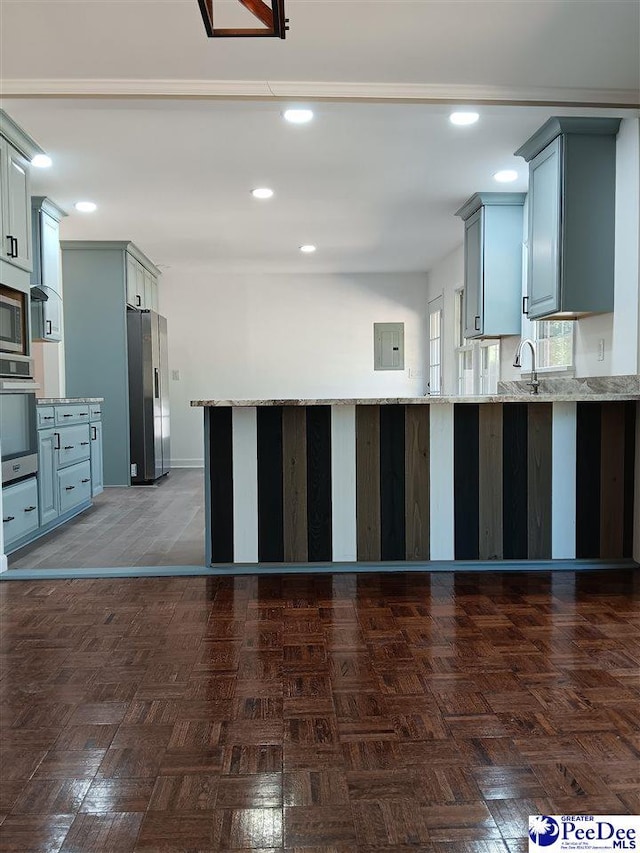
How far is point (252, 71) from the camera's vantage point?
3430 mm

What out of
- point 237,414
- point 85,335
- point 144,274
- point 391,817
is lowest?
point 391,817

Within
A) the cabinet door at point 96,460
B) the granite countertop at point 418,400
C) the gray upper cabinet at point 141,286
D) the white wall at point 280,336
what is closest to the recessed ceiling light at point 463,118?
the granite countertop at point 418,400

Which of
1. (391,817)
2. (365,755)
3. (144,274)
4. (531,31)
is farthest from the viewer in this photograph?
(144,274)

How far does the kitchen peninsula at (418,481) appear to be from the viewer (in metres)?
3.72

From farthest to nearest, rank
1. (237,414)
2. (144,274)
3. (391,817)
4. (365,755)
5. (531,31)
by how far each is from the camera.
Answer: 1. (144,274)
2. (237,414)
3. (531,31)
4. (365,755)
5. (391,817)

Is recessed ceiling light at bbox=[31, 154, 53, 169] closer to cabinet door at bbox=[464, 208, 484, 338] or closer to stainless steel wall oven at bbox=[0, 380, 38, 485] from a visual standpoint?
stainless steel wall oven at bbox=[0, 380, 38, 485]

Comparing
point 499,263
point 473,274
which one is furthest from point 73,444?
point 499,263

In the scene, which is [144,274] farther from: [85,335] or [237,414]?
[237,414]

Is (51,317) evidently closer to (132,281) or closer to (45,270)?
(45,270)

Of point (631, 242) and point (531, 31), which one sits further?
point (631, 242)

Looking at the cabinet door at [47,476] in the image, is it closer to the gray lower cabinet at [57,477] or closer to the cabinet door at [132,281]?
the gray lower cabinet at [57,477]

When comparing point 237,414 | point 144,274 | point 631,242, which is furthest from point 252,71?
point 144,274

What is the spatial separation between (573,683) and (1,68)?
3594 millimetres

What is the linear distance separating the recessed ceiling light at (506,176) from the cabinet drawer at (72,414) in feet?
11.6
